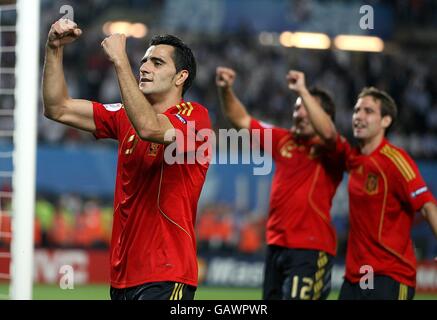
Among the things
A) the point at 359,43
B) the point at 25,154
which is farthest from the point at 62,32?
the point at 359,43

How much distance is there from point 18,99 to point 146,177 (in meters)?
1.70

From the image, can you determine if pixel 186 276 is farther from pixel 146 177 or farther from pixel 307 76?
pixel 307 76

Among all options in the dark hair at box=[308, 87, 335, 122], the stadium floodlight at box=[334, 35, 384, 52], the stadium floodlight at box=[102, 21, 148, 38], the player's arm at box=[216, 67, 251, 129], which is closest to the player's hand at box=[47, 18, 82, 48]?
the player's arm at box=[216, 67, 251, 129]

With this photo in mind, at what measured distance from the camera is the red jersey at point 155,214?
5.31 metres

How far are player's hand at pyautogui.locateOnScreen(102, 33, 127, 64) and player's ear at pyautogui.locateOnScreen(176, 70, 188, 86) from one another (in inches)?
23.1

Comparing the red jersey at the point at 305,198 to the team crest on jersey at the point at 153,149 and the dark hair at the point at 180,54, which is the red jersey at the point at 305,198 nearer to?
the dark hair at the point at 180,54

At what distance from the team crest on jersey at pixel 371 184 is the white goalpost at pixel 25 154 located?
2.47 m

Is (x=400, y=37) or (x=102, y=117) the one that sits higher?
(x=400, y=37)

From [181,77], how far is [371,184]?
214cm

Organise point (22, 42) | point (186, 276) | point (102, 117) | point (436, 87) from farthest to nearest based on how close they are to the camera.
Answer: point (436, 87) < point (22, 42) < point (102, 117) < point (186, 276)

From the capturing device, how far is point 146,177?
5.38m

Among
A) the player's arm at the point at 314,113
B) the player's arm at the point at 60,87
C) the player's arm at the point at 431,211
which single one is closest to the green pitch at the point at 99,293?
the player's arm at the point at 314,113

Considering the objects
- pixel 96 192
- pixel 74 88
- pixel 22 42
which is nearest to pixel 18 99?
pixel 22 42

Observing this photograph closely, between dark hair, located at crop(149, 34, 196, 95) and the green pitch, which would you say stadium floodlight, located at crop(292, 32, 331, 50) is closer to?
the green pitch
